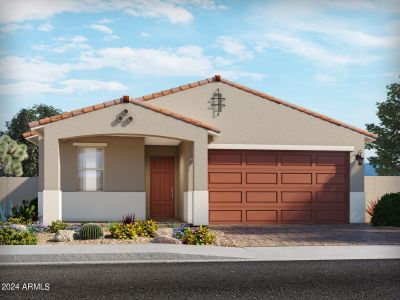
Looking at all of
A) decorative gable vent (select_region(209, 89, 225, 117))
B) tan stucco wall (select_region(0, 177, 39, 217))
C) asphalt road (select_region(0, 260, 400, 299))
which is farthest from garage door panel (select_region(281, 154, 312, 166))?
tan stucco wall (select_region(0, 177, 39, 217))

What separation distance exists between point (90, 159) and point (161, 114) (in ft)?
10.7

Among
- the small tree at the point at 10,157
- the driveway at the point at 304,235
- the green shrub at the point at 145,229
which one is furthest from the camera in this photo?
the small tree at the point at 10,157

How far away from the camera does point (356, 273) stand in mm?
10477

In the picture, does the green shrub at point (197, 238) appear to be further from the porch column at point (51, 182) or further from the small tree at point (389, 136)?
the small tree at point (389, 136)

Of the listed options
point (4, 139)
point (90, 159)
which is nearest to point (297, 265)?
point (90, 159)

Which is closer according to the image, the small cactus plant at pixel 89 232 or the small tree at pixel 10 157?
the small cactus plant at pixel 89 232

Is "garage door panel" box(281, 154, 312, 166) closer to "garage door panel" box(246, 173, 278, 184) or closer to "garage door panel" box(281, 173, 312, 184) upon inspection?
"garage door panel" box(281, 173, 312, 184)

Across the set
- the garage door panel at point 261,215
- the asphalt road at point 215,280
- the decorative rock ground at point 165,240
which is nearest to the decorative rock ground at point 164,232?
the decorative rock ground at point 165,240

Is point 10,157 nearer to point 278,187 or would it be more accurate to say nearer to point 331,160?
point 278,187

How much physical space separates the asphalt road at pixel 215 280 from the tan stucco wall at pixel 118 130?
24.4ft

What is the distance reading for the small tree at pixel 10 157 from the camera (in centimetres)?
3619

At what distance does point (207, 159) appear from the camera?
761 inches

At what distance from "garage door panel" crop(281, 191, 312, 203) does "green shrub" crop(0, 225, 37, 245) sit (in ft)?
33.1

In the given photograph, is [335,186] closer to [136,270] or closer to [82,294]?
[136,270]
